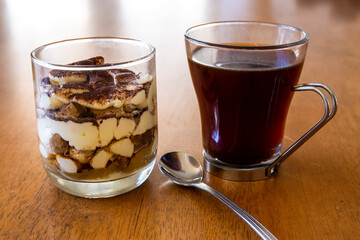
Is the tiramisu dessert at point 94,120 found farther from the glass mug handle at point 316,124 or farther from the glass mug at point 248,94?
the glass mug handle at point 316,124

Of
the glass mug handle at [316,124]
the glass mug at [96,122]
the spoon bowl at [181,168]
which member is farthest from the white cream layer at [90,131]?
the glass mug handle at [316,124]

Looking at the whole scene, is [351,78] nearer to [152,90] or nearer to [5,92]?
[152,90]

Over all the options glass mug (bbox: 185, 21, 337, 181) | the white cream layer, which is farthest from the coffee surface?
the white cream layer

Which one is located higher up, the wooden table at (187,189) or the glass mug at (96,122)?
the glass mug at (96,122)

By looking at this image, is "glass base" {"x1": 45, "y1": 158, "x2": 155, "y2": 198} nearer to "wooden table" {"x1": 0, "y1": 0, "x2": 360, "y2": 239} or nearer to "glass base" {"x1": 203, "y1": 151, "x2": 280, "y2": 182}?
"wooden table" {"x1": 0, "y1": 0, "x2": 360, "y2": 239}

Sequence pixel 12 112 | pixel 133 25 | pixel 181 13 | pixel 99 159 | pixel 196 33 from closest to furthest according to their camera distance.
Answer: pixel 99 159
pixel 196 33
pixel 12 112
pixel 133 25
pixel 181 13

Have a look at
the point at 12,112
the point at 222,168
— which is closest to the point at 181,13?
the point at 12,112

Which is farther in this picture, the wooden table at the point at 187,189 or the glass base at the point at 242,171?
the glass base at the point at 242,171
